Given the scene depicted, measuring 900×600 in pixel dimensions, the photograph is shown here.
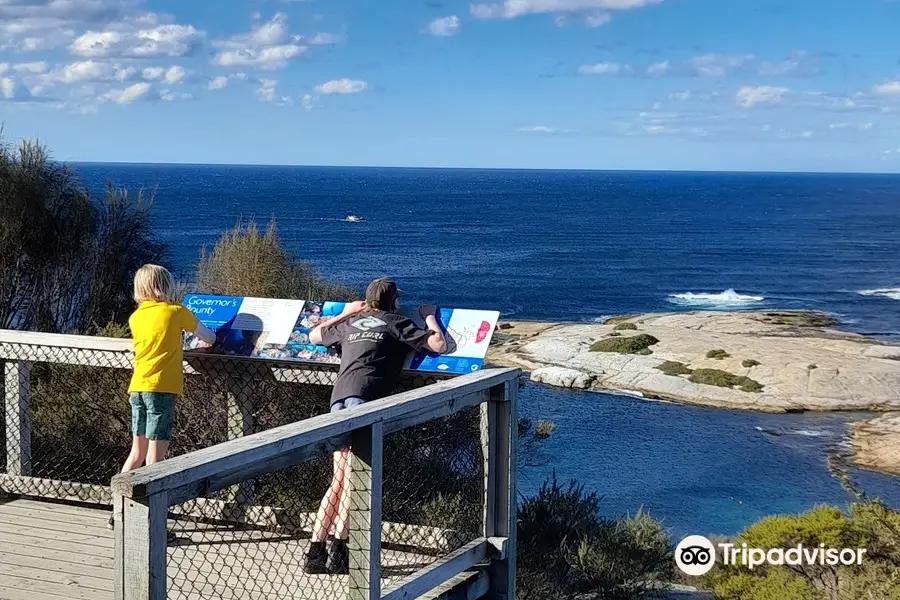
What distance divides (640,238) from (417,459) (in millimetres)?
102782

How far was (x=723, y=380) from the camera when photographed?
120 feet

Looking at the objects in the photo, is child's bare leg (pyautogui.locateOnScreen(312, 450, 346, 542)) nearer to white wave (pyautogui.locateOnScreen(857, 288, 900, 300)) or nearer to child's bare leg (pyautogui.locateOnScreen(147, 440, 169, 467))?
child's bare leg (pyautogui.locateOnScreen(147, 440, 169, 467))

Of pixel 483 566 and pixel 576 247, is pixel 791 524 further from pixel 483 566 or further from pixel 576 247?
pixel 576 247

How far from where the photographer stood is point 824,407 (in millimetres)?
34281

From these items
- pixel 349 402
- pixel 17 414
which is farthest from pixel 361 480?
pixel 17 414

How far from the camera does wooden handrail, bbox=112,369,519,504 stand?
3074 millimetres

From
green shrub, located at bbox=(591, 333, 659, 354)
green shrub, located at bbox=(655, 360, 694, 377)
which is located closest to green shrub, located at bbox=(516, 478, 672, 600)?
green shrub, located at bbox=(655, 360, 694, 377)

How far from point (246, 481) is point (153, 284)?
134cm

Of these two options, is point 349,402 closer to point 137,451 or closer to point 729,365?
point 137,451

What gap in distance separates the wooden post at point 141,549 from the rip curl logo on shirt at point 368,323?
107 inches

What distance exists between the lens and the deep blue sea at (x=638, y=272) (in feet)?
84.9

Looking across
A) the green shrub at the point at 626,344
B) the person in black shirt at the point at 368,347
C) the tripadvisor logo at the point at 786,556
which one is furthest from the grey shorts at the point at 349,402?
the green shrub at the point at 626,344

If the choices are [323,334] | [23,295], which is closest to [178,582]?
[323,334]

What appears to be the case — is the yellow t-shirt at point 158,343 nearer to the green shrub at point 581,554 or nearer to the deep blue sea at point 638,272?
the green shrub at point 581,554
